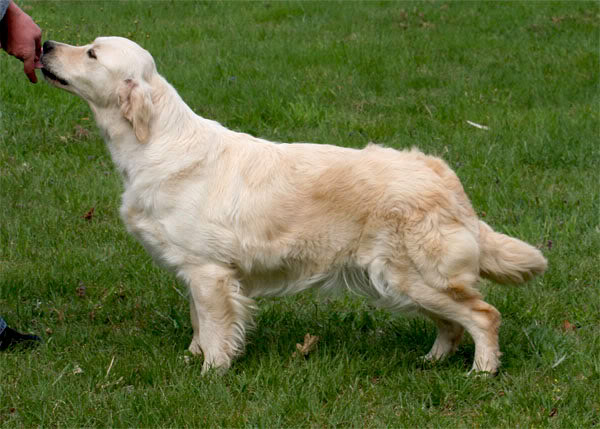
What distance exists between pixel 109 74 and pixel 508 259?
7.51 feet

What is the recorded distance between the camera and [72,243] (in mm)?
6125

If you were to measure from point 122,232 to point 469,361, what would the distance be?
2.82 meters

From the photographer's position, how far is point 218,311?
14.8 ft

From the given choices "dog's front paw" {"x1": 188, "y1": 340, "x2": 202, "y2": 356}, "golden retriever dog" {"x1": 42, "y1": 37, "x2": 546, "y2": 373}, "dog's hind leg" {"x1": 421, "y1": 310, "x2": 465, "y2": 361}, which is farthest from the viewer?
"dog's front paw" {"x1": 188, "y1": 340, "x2": 202, "y2": 356}

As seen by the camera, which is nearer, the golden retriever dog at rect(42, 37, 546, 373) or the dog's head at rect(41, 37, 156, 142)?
the golden retriever dog at rect(42, 37, 546, 373)

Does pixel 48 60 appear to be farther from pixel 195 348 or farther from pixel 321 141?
pixel 321 141

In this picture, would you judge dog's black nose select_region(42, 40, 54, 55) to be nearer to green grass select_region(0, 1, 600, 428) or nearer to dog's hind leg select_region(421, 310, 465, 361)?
green grass select_region(0, 1, 600, 428)

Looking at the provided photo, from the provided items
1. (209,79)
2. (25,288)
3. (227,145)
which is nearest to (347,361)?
(227,145)

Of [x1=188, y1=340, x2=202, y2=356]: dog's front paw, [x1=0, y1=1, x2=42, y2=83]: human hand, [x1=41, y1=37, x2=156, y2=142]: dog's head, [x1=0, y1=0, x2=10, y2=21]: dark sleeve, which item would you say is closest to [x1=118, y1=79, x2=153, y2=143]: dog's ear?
[x1=41, y1=37, x2=156, y2=142]: dog's head

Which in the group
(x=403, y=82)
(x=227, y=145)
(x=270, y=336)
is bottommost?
(x=403, y=82)

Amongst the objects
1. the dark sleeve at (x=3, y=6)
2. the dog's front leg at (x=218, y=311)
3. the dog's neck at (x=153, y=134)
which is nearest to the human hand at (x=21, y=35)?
the dark sleeve at (x=3, y=6)

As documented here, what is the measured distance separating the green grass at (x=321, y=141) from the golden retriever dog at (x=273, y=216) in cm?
37

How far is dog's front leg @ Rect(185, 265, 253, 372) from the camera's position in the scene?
4500mm

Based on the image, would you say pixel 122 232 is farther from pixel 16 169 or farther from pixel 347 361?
pixel 347 361
